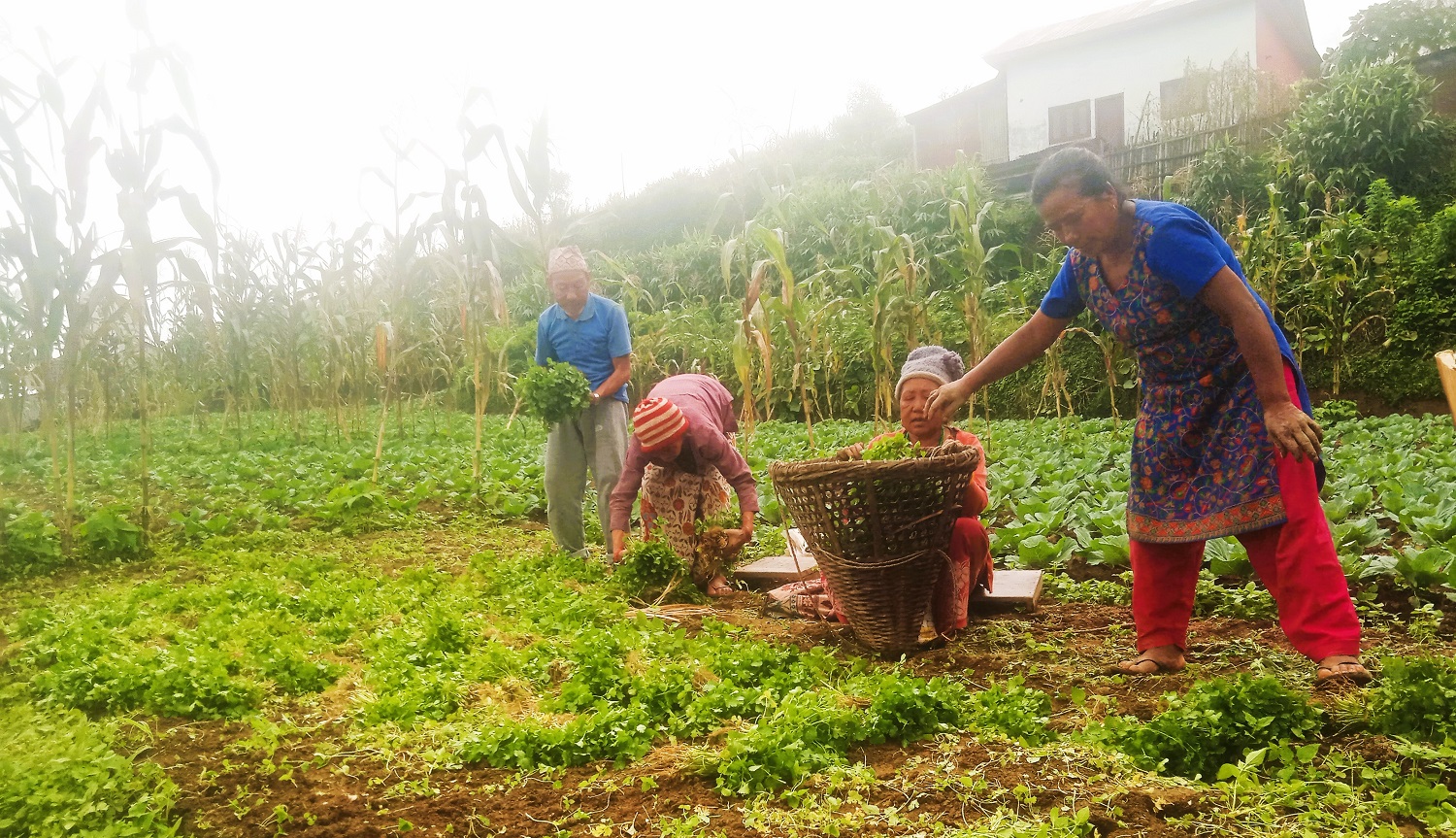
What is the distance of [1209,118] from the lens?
10672 mm

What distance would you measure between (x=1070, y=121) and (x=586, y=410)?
9685 millimetres

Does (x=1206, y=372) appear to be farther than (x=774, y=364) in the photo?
No

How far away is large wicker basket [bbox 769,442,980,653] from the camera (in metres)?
2.52

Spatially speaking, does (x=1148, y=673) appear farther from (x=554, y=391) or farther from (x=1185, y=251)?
(x=554, y=391)

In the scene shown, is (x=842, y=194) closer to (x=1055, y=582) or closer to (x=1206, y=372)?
(x=1055, y=582)

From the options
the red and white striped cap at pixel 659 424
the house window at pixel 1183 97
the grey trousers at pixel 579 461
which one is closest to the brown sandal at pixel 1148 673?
the red and white striped cap at pixel 659 424

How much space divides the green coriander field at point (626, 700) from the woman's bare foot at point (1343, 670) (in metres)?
0.04

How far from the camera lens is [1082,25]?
9906mm

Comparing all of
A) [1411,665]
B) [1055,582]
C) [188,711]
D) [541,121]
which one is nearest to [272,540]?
[188,711]

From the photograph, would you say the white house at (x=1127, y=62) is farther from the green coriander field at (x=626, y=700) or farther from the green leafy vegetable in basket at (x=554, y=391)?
the green leafy vegetable in basket at (x=554, y=391)

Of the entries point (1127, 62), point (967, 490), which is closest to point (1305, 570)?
point (967, 490)

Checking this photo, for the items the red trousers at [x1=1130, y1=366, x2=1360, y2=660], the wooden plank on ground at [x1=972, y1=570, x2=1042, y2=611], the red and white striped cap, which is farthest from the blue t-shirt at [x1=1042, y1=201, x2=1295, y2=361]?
the red and white striped cap

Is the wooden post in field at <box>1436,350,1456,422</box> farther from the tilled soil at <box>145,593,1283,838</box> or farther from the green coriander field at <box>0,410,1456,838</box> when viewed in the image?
the tilled soil at <box>145,593,1283,838</box>

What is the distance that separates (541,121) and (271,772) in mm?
4520
